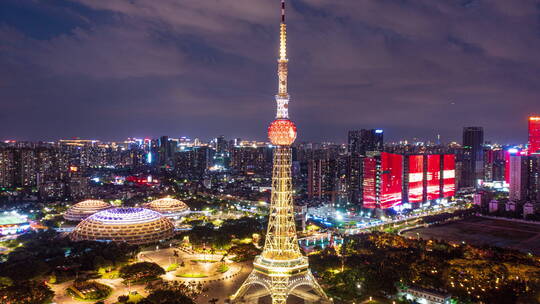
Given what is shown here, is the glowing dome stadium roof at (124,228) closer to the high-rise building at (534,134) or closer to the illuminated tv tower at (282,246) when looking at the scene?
the illuminated tv tower at (282,246)

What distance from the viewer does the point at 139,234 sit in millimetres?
36625

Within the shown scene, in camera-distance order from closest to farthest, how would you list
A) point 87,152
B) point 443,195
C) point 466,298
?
1. point 466,298
2. point 443,195
3. point 87,152

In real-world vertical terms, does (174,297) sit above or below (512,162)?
below

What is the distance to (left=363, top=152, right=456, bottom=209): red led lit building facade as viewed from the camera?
51.2m

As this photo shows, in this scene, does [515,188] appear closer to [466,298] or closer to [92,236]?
[466,298]

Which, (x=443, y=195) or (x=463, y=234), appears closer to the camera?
(x=463, y=234)

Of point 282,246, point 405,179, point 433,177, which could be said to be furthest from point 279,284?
point 433,177

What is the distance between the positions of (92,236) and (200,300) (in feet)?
53.7

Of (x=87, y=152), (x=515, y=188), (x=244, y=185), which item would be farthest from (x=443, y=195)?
(x=87, y=152)

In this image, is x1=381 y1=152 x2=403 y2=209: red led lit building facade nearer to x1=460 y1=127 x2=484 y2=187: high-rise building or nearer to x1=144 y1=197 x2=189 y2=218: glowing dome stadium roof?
x1=144 y1=197 x2=189 y2=218: glowing dome stadium roof

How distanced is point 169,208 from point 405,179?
3026 cm

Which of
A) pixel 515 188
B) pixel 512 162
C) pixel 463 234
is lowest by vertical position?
pixel 463 234

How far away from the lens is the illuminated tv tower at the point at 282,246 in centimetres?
2350

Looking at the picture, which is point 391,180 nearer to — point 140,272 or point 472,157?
point 140,272
